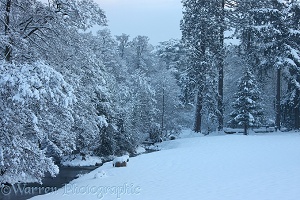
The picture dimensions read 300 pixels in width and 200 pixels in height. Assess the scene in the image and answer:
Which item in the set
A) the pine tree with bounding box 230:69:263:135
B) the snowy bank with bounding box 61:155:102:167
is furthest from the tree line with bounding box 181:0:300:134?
the snowy bank with bounding box 61:155:102:167

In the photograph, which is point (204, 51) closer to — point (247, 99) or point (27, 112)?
point (247, 99)

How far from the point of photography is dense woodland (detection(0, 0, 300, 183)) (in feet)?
29.9

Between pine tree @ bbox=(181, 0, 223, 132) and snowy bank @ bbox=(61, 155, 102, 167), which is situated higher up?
pine tree @ bbox=(181, 0, 223, 132)

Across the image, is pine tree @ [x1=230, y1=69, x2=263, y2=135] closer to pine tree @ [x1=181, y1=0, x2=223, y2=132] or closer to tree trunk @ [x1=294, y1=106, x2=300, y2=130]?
pine tree @ [x1=181, y1=0, x2=223, y2=132]

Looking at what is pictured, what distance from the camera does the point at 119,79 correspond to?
44125 mm

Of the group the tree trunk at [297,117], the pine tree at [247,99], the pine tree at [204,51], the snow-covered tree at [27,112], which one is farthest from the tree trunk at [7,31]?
the tree trunk at [297,117]

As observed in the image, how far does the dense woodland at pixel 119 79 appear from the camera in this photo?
910 cm

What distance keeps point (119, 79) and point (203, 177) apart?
30851mm

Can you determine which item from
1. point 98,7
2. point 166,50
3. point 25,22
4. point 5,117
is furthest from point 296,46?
point 166,50

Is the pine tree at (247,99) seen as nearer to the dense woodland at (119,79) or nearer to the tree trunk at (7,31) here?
the dense woodland at (119,79)

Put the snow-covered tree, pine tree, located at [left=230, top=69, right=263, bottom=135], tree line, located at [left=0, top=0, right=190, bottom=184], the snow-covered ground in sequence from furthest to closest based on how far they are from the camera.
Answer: pine tree, located at [left=230, top=69, right=263, bottom=135] < the snow-covered ground < tree line, located at [left=0, top=0, right=190, bottom=184] < the snow-covered tree

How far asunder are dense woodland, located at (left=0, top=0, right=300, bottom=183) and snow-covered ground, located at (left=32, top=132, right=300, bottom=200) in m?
2.22

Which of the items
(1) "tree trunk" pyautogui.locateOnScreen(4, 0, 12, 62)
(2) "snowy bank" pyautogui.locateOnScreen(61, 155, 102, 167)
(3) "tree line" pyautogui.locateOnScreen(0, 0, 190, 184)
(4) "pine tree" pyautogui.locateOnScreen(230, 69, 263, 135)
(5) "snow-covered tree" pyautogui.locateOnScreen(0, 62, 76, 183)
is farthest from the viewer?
(4) "pine tree" pyautogui.locateOnScreen(230, 69, 263, 135)

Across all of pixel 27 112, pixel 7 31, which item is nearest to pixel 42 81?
pixel 27 112
